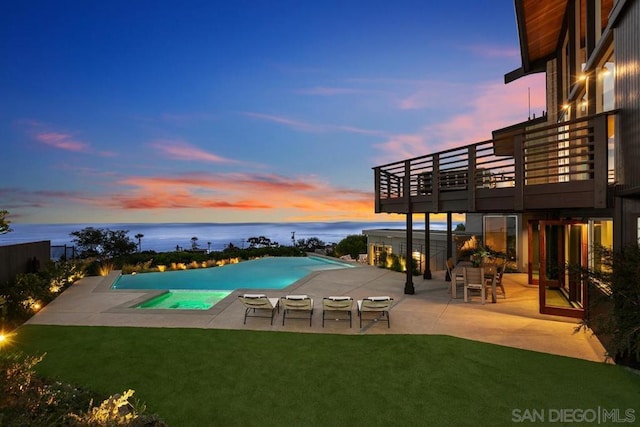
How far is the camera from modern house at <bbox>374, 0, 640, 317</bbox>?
518 centimetres

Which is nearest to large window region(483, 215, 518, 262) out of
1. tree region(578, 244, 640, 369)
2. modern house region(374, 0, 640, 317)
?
modern house region(374, 0, 640, 317)

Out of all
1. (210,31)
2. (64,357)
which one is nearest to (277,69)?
(210,31)

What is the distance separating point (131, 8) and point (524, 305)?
22.0 m

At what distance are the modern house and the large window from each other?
0.23 feet

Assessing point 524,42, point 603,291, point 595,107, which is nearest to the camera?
point 603,291

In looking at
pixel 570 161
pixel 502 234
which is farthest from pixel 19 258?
pixel 502 234

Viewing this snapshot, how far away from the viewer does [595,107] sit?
694 cm

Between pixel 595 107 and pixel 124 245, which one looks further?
pixel 124 245

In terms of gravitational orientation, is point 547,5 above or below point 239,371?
above

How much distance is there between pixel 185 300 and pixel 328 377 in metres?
7.83

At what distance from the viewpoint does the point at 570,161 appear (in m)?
9.57

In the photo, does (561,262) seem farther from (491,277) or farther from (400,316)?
(400,316)

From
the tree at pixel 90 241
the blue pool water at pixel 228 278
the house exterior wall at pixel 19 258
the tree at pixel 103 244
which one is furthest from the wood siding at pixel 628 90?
the tree at pixel 90 241

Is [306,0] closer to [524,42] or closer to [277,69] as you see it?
[277,69]
